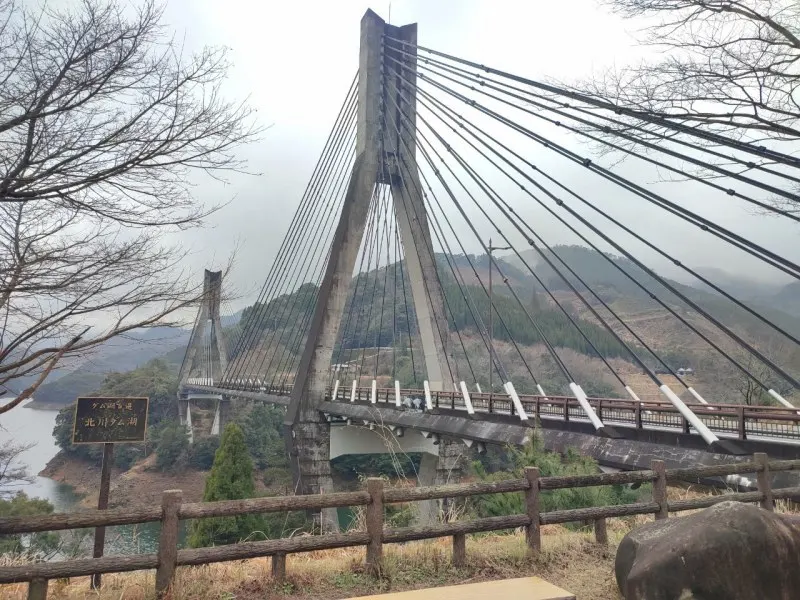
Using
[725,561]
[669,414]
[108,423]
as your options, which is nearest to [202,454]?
[108,423]

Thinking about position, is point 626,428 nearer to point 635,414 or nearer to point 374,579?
point 635,414

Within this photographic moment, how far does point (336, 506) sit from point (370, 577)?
0.75 meters

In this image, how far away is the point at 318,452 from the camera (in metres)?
23.3

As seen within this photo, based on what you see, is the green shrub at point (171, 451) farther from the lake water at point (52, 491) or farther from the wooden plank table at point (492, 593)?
the wooden plank table at point (492, 593)

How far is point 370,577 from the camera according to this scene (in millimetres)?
5262

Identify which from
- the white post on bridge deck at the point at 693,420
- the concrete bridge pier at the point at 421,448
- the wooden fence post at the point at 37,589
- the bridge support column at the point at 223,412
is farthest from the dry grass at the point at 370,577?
the bridge support column at the point at 223,412

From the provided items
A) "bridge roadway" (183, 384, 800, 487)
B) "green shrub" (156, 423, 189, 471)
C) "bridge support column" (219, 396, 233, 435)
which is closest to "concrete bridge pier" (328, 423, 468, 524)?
"bridge roadway" (183, 384, 800, 487)

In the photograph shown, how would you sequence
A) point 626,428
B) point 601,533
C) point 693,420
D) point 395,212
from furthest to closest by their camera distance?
point 395,212 → point 626,428 → point 693,420 → point 601,533

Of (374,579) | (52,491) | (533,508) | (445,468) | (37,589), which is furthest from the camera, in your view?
(52,491)

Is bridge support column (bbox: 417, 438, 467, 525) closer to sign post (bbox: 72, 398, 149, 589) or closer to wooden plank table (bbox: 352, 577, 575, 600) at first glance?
sign post (bbox: 72, 398, 149, 589)

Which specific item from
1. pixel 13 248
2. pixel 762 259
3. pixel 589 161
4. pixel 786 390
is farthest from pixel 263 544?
pixel 786 390

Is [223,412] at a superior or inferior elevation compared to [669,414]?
inferior

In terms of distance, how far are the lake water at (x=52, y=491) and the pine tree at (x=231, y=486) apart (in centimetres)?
257

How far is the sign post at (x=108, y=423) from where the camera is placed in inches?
277
